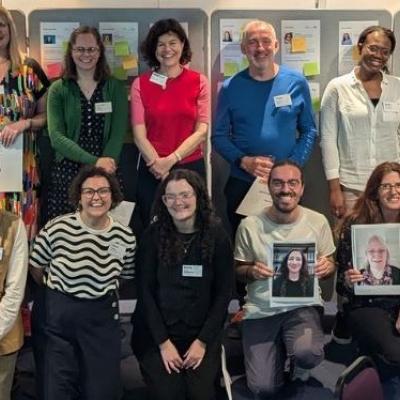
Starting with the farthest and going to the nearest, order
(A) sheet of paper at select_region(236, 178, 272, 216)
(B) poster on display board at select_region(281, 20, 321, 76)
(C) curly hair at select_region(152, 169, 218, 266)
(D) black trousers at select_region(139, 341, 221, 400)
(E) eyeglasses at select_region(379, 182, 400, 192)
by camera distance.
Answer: (B) poster on display board at select_region(281, 20, 321, 76) → (A) sheet of paper at select_region(236, 178, 272, 216) → (E) eyeglasses at select_region(379, 182, 400, 192) → (C) curly hair at select_region(152, 169, 218, 266) → (D) black trousers at select_region(139, 341, 221, 400)

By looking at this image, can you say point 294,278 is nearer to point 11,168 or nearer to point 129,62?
point 11,168

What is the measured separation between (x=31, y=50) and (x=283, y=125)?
5.35 ft

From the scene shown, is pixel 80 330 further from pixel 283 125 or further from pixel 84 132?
pixel 283 125

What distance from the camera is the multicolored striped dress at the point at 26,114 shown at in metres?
3.44

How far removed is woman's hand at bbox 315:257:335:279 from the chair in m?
1.05

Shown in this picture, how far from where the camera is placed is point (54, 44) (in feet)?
13.1

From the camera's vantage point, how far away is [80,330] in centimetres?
291

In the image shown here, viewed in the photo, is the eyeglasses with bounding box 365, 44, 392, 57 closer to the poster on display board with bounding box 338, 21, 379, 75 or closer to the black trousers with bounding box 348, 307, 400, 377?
the poster on display board with bounding box 338, 21, 379, 75

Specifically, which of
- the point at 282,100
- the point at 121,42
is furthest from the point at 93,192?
the point at 121,42

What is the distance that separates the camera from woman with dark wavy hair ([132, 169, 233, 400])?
9.64 ft

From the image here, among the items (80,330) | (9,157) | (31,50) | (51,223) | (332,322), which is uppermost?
(31,50)

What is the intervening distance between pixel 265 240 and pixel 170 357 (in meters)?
0.73

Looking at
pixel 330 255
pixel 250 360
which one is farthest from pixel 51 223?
pixel 330 255

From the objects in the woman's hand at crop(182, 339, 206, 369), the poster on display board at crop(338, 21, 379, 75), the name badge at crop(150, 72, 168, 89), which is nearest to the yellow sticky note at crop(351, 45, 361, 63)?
the poster on display board at crop(338, 21, 379, 75)
